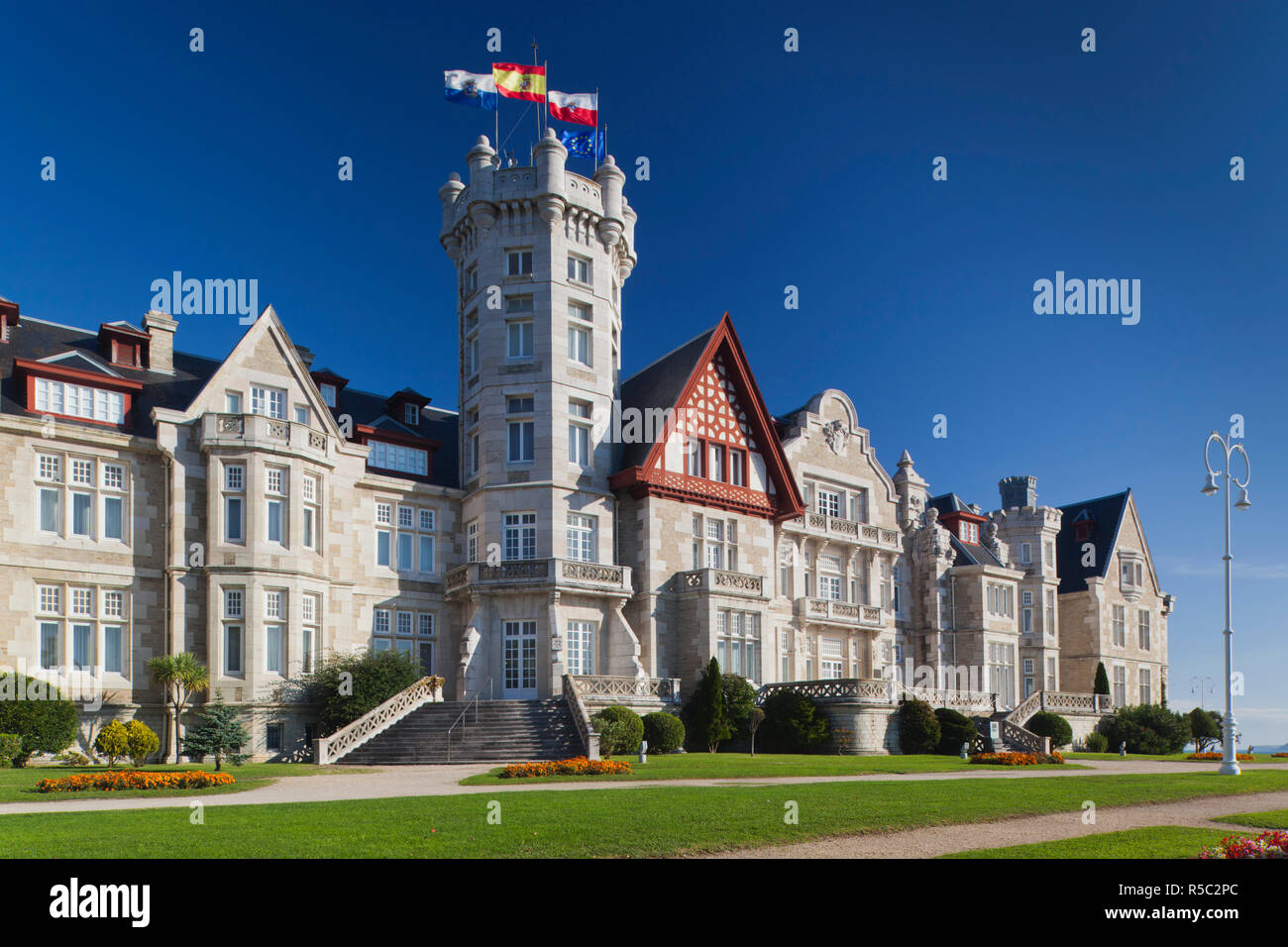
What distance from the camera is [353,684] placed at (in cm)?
3691

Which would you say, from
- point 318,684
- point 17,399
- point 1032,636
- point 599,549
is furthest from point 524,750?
point 1032,636

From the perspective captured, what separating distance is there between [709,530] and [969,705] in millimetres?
15675

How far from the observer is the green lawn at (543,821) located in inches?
516

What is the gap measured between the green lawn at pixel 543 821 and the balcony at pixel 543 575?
18.7 meters

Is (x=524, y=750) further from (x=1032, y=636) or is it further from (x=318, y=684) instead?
(x=1032, y=636)

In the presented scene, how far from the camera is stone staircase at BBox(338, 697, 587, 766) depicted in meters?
32.8

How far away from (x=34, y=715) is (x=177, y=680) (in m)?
4.07

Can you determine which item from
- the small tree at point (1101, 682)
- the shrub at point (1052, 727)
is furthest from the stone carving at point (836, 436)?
the small tree at point (1101, 682)

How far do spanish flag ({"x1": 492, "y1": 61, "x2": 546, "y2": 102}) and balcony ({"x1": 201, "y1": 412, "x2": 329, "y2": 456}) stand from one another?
15419 mm

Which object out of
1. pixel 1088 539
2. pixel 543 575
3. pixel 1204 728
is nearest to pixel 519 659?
pixel 543 575

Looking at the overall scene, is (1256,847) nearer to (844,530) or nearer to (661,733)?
(661,733)

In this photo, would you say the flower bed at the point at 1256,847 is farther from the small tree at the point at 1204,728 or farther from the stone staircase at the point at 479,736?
the small tree at the point at 1204,728

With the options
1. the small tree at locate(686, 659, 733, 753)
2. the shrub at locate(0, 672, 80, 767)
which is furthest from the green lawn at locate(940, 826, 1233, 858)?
the shrub at locate(0, 672, 80, 767)

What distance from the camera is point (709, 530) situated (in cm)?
4550
